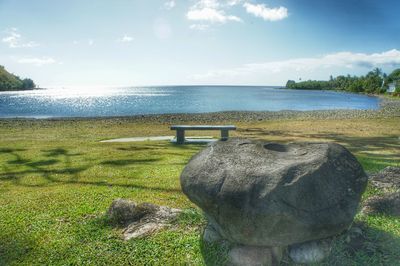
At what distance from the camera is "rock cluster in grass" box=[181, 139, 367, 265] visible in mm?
5352

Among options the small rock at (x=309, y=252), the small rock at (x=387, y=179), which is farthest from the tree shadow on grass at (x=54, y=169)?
the small rock at (x=387, y=179)

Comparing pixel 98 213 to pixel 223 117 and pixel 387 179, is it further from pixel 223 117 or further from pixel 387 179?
pixel 223 117

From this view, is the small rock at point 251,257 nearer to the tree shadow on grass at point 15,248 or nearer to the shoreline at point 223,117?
the tree shadow on grass at point 15,248

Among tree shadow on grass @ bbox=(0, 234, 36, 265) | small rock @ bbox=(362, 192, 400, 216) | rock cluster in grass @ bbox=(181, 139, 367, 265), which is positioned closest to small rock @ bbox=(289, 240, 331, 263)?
rock cluster in grass @ bbox=(181, 139, 367, 265)

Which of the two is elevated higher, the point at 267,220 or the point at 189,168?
the point at 189,168

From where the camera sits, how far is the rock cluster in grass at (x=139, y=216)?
7.38 meters

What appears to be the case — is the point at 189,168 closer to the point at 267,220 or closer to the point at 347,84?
the point at 267,220

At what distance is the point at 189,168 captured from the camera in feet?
20.8

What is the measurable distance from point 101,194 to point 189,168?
4700 mm

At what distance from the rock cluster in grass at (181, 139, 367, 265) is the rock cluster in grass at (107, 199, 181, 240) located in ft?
5.78

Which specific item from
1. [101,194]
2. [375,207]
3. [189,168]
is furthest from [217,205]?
[101,194]

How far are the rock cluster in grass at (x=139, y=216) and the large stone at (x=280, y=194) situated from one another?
5.92 ft

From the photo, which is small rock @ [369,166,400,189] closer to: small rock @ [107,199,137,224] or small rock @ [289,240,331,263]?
small rock @ [289,240,331,263]

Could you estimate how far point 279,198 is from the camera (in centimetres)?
533
